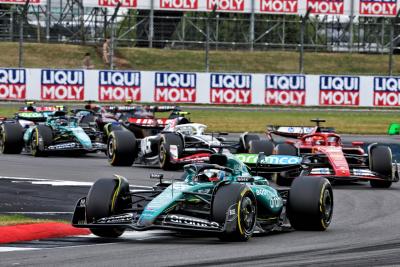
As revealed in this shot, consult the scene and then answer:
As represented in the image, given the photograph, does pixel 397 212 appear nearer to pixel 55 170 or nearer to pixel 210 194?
pixel 210 194

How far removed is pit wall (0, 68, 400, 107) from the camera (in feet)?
143

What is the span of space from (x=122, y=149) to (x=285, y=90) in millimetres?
21643

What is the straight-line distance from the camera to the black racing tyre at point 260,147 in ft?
75.9

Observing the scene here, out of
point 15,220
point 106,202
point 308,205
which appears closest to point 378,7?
point 308,205

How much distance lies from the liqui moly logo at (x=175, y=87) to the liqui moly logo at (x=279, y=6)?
484 inches

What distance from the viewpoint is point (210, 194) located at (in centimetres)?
→ 1331

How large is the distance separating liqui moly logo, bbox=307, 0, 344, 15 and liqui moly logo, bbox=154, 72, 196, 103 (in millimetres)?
12683

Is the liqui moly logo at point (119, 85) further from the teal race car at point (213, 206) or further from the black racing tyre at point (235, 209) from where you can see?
the black racing tyre at point (235, 209)

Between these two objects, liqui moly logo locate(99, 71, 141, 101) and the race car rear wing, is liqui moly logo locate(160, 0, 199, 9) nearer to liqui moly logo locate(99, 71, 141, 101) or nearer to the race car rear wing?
liqui moly logo locate(99, 71, 141, 101)

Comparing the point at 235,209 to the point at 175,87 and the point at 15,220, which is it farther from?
the point at 175,87

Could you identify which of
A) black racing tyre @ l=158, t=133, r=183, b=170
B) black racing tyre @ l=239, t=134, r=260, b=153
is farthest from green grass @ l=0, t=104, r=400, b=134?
black racing tyre @ l=158, t=133, r=183, b=170

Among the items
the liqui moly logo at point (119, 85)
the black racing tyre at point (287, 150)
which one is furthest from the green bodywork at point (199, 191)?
the liqui moly logo at point (119, 85)

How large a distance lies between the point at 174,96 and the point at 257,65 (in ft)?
38.6

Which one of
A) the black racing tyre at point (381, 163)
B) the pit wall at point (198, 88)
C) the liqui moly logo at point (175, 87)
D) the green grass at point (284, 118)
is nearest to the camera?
the black racing tyre at point (381, 163)
